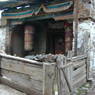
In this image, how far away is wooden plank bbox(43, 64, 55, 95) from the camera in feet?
10.1

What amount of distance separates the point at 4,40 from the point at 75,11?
178 inches

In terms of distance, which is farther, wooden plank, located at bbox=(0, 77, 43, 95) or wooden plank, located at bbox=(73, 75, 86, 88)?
wooden plank, located at bbox=(73, 75, 86, 88)

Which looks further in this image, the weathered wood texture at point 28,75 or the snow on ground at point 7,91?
the snow on ground at point 7,91

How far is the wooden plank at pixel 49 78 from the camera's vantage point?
3.09 metres

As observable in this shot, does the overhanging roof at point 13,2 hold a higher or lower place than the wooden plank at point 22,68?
higher

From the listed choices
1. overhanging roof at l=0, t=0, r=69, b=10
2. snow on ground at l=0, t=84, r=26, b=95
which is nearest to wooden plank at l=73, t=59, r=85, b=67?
snow on ground at l=0, t=84, r=26, b=95

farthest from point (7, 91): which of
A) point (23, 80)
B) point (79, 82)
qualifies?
point (79, 82)

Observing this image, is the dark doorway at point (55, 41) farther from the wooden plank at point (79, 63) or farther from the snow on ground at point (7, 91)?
the snow on ground at point (7, 91)

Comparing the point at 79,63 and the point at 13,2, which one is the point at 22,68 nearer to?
the point at 79,63

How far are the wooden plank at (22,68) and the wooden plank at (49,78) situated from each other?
0.17 meters

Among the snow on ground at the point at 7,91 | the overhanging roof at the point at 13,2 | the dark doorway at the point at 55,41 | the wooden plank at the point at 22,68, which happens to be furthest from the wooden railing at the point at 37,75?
the dark doorway at the point at 55,41

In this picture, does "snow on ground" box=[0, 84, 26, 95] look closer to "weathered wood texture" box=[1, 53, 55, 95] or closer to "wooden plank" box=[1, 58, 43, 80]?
"weathered wood texture" box=[1, 53, 55, 95]

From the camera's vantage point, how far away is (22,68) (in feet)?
11.8

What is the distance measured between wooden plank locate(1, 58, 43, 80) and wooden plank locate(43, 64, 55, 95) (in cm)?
17
